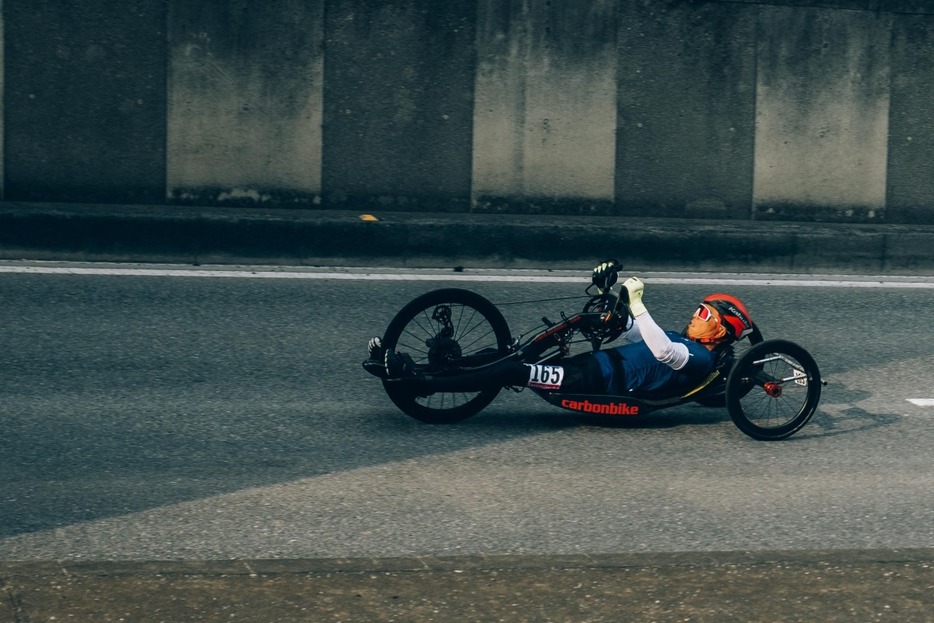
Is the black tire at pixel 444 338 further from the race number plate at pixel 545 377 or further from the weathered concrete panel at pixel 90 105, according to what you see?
the weathered concrete panel at pixel 90 105

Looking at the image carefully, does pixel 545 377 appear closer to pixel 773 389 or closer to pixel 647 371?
pixel 647 371

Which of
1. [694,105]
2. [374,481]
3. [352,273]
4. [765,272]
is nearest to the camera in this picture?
[374,481]

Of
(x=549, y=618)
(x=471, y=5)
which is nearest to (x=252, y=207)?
(x=471, y=5)

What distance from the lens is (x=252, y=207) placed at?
548 inches

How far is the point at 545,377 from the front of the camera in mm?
8156

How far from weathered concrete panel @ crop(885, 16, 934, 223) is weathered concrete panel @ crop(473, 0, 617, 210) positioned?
2.78 meters

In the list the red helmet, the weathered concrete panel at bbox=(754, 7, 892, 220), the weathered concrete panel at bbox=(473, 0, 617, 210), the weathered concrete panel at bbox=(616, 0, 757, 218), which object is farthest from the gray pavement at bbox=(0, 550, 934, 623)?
the weathered concrete panel at bbox=(754, 7, 892, 220)

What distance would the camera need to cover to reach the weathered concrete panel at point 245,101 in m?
13.7

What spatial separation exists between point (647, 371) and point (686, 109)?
258 inches

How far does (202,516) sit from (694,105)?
346 inches

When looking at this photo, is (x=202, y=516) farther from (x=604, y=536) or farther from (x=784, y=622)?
(x=784, y=622)

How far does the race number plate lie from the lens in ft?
26.7

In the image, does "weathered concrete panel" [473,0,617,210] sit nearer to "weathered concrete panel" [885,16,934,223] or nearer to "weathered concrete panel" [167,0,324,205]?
"weathered concrete panel" [167,0,324,205]

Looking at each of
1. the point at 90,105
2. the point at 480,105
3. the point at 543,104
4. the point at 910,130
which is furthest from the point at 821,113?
the point at 90,105
